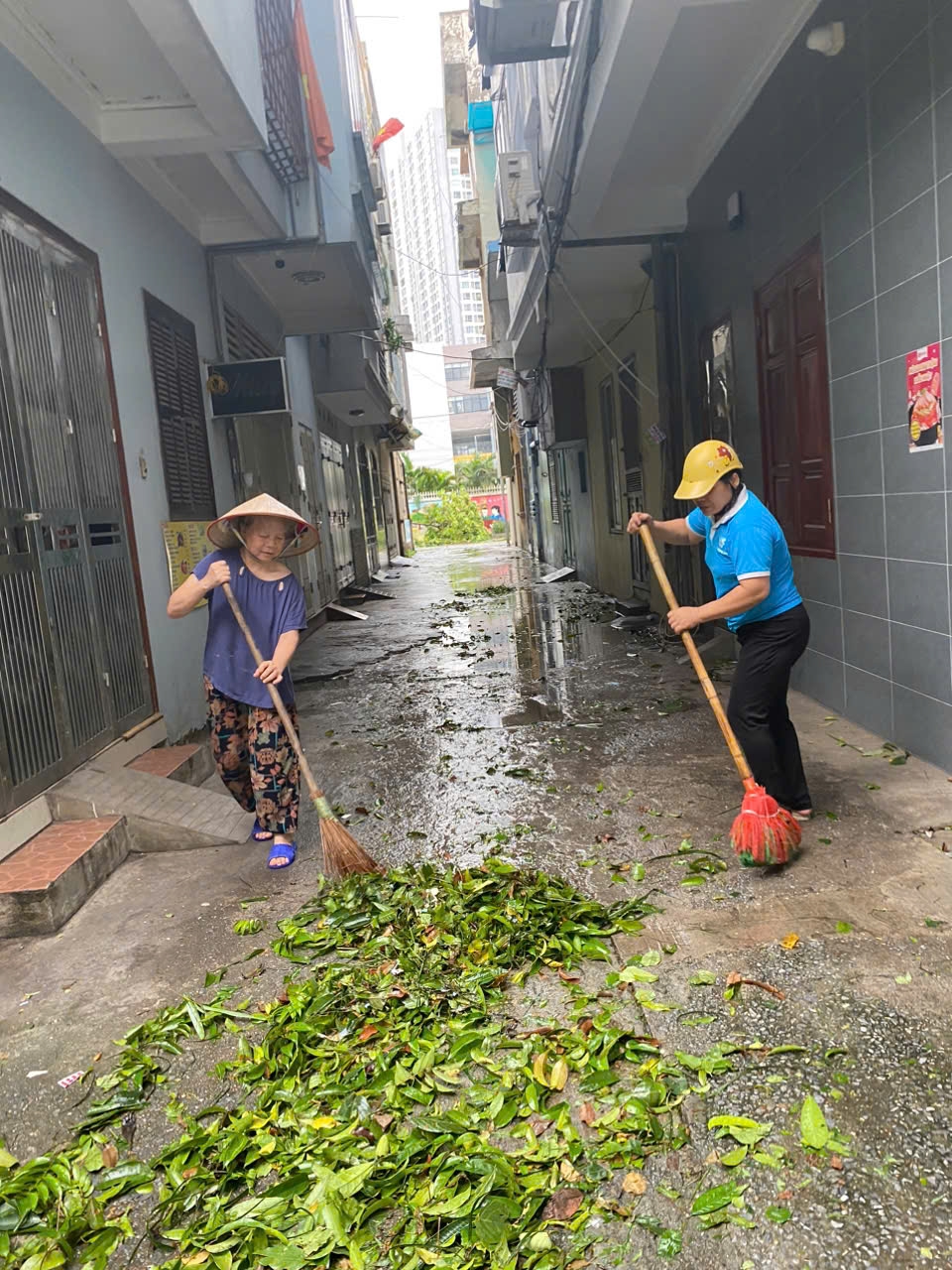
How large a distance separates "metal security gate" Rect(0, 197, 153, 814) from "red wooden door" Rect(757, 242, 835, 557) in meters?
4.27

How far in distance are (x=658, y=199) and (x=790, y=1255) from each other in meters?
8.32

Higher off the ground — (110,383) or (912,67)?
(912,67)

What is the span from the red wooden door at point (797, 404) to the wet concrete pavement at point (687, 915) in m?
1.29

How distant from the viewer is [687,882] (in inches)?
146

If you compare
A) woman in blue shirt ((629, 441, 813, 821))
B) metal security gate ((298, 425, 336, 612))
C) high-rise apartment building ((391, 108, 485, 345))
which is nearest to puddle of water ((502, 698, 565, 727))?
woman in blue shirt ((629, 441, 813, 821))

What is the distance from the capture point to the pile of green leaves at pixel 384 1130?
204 centimetres

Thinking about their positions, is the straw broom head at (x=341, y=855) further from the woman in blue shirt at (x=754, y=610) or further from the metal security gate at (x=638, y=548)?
the metal security gate at (x=638, y=548)

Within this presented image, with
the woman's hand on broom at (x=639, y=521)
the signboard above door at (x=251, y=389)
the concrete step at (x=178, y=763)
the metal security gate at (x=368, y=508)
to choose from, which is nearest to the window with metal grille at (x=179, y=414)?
the signboard above door at (x=251, y=389)

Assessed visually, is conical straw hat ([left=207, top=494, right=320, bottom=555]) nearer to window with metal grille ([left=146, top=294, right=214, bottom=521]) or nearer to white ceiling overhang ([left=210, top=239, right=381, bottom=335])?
window with metal grille ([left=146, top=294, right=214, bottom=521])

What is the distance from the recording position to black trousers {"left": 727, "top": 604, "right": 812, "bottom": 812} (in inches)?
159

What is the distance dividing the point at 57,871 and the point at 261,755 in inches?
39.0

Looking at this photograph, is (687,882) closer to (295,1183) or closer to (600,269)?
(295,1183)

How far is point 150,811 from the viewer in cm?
468

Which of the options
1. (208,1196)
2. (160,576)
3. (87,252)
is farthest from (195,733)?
(208,1196)
